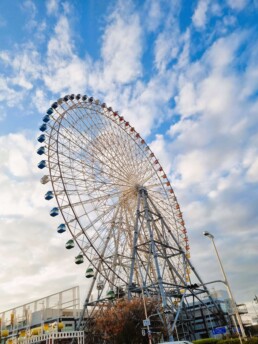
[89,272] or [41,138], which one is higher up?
[41,138]

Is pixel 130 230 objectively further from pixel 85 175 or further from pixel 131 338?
pixel 131 338

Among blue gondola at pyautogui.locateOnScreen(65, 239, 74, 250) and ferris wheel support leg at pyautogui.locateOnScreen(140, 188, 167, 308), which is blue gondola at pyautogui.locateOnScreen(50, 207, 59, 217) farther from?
ferris wheel support leg at pyautogui.locateOnScreen(140, 188, 167, 308)

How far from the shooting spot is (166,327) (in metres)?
26.3

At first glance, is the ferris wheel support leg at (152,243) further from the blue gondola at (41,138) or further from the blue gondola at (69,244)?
the blue gondola at (41,138)

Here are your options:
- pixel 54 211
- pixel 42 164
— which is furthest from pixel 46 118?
pixel 54 211

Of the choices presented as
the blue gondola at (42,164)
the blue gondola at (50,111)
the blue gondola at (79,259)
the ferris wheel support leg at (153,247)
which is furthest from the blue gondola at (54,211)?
the ferris wheel support leg at (153,247)

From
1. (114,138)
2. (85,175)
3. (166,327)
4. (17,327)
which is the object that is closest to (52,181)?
(85,175)

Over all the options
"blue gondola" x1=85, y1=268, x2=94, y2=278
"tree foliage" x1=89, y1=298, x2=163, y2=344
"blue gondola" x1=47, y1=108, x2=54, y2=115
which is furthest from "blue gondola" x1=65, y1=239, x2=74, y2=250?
"blue gondola" x1=47, y1=108, x2=54, y2=115

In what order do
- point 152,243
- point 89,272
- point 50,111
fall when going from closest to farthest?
point 89,272 < point 50,111 < point 152,243

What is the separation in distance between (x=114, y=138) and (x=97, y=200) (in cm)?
876

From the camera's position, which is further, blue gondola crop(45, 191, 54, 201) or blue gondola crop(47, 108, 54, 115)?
blue gondola crop(47, 108, 54, 115)

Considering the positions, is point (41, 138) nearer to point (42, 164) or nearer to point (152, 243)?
point (42, 164)

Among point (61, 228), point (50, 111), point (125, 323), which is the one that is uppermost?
point (50, 111)

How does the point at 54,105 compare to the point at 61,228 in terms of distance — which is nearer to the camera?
the point at 61,228
